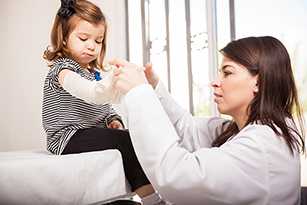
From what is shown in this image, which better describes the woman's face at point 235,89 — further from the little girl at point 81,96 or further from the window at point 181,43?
the window at point 181,43

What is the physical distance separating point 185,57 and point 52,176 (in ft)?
5.64

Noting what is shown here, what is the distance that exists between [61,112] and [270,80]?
0.60 metres

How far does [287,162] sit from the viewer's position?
0.75 metres

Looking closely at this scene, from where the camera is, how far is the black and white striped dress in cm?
107

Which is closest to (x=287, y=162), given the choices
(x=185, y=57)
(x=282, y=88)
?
(x=282, y=88)

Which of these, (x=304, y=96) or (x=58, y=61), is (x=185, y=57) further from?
(x=58, y=61)

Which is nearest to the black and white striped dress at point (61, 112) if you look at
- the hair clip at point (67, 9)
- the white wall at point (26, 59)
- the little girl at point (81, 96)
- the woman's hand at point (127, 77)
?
the little girl at point (81, 96)

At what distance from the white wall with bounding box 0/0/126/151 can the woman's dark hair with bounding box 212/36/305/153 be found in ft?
6.06

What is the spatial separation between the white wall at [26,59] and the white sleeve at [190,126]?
63.6 inches

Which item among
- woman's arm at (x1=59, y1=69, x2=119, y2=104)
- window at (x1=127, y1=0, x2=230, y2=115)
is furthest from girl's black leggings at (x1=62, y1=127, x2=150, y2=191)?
window at (x1=127, y1=0, x2=230, y2=115)

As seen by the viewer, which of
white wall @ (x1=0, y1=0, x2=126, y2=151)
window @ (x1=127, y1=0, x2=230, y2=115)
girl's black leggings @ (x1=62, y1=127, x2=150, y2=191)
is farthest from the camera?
white wall @ (x1=0, y1=0, x2=126, y2=151)

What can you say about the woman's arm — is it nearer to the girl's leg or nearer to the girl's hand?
the girl's leg

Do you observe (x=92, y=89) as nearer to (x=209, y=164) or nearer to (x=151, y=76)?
(x=151, y=76)

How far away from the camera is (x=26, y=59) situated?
2730 mm
